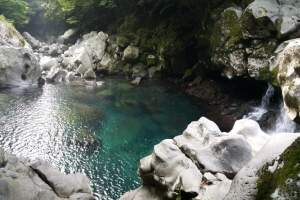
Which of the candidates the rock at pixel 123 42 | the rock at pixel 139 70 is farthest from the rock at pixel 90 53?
the rock at pixel 139 70

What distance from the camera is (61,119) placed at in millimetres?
15328

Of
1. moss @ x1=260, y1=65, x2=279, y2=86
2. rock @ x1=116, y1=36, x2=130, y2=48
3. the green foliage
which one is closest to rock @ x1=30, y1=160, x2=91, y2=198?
moss @ x1=260, y1=65, x2=279, y2=86

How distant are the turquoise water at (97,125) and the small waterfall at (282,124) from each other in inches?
199

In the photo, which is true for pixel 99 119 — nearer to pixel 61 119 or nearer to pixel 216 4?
pixel 61 119

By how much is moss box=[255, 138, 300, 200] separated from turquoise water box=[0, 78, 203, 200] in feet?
22.7

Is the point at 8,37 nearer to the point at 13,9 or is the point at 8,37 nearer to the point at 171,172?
the point at 13,9

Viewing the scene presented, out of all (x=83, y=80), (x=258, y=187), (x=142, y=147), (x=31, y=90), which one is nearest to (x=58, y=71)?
(x=83, y=80)

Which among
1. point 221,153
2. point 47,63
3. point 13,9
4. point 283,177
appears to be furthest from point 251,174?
point 13,9

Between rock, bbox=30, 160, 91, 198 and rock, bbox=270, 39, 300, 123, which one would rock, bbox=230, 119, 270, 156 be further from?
rock, bbox=30, 160, 91, 198

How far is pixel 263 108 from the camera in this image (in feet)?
51.8

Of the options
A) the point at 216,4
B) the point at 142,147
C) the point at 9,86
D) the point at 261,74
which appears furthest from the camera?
the point at 9,86

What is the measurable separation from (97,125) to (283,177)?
44.4ft

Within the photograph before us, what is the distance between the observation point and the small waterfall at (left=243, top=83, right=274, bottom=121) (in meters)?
15.1

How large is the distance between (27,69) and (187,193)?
80.6ft
